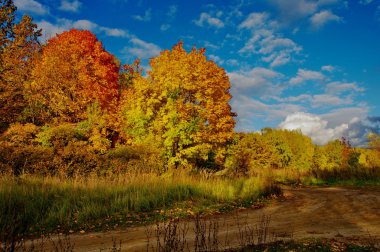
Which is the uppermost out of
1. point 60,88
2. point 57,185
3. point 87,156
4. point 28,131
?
point 60,88

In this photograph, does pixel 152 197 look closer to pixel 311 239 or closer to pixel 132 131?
pixel 311 239

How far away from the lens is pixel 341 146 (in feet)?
186

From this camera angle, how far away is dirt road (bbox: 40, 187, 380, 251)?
8.07m

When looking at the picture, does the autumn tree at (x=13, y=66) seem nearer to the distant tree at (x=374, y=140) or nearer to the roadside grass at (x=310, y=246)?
the roadside grass at (x=310, y=246)

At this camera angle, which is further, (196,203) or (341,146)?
(341,146)

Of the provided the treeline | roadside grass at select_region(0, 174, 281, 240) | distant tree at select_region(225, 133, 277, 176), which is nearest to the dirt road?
roadside grass at select_region(0, 174, 281, 240)

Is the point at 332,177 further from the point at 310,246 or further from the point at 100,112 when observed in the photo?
the point at 310,246

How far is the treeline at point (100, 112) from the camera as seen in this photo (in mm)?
18344

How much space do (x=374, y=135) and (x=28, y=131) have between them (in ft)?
96.7

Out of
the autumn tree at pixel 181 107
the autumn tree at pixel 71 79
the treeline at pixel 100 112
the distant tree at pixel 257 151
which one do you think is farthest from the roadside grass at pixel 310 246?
the distant tree at pixel 257 151

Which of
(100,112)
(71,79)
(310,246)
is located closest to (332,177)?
(100,112)

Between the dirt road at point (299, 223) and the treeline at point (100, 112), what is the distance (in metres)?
6.92

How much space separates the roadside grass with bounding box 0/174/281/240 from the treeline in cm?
283

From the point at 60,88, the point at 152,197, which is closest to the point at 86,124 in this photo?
the point at 60,88
